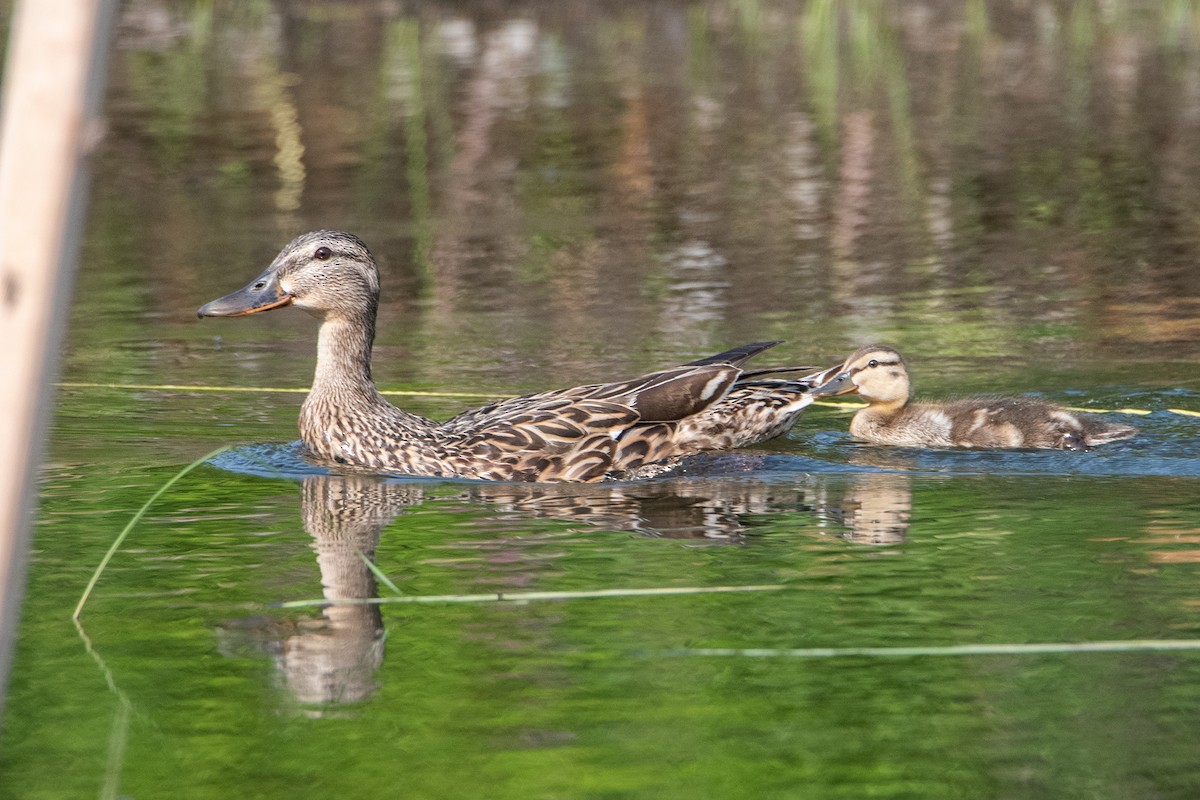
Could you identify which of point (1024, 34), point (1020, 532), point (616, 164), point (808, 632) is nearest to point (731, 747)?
point (808, 632)

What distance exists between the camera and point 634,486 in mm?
7133

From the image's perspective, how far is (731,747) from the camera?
13.4 ft

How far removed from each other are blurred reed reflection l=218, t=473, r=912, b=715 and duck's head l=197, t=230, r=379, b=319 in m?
0.78

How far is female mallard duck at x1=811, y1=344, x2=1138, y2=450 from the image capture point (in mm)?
7477

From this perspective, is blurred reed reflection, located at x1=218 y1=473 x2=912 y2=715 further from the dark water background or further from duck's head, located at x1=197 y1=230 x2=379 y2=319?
duck's head, located at x1=197 y1=230 x2=379 y2=319

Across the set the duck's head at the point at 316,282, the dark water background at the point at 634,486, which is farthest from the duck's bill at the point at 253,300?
the dark water background at the point at 634,486

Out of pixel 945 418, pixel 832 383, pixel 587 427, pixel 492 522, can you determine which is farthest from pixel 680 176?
pixel 492 522

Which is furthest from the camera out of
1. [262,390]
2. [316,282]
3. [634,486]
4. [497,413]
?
[262,390]

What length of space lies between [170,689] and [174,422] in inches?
149

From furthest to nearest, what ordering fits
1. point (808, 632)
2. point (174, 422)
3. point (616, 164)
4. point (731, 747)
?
point (616, 164) < point (174, 422) < point (808, 632) < point (731, 747)

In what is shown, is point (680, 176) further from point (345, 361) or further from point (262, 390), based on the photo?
point (345, 361)

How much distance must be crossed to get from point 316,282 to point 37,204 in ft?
18.4

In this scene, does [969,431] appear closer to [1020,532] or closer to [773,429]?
[773,429]

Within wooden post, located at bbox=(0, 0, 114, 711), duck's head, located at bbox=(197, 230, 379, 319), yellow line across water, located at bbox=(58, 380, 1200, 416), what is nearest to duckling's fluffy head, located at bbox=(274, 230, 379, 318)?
duck's head, located at bbox=(197, 230, 379, 319)
